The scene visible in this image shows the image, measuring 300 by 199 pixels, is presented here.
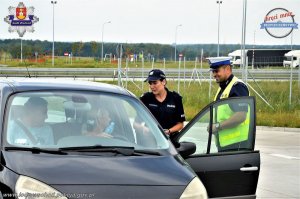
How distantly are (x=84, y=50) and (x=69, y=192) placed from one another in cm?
10769

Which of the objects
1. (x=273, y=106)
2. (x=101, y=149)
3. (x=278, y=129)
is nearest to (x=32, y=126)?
(x=101, y=149)

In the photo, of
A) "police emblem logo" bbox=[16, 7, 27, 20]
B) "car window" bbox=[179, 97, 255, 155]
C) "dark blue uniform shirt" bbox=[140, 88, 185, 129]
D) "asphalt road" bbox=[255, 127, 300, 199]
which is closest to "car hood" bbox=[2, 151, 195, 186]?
"car window" bbox=[179, 97, 255, 155]

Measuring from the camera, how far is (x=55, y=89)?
5.58 meters

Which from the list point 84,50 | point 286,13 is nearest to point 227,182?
point 286,13

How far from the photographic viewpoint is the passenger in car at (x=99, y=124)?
17.4 ft

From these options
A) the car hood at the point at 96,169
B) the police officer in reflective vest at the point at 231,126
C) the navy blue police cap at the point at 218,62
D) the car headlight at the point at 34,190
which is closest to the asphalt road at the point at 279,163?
the navy blue police cap at the point at 218,62

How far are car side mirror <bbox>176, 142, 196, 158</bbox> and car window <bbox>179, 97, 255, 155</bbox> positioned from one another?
37cm

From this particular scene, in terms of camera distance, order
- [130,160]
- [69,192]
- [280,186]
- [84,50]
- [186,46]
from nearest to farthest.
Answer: [69,192] < [130,160] < [280,186] < [84,50] < [186,46]

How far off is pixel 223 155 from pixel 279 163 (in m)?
6.54

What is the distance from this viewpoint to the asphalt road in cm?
929

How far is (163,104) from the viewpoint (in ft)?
24.3

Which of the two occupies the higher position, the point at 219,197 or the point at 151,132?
the point at 151,132

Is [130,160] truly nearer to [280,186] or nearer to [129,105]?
[129,105]

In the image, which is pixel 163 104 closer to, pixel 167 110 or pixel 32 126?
pixel 167 110
